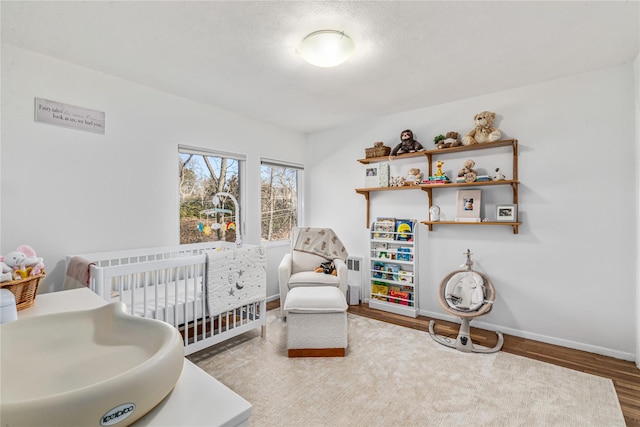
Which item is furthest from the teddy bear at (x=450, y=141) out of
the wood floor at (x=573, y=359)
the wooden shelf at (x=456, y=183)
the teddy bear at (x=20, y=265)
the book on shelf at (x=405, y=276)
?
the teddy bear at (x=20, y=265)

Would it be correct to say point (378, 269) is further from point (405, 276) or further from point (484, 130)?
point (484, 130)

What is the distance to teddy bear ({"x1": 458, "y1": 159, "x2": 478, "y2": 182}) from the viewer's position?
2.92m

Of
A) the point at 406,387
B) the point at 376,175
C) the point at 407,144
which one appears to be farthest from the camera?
the point at 376,175

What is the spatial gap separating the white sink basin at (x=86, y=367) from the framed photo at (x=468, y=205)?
9.55ft

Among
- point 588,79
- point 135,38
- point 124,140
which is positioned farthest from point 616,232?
point 124,140

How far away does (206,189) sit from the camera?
3395 mm

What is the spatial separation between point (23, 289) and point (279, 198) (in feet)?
10.4

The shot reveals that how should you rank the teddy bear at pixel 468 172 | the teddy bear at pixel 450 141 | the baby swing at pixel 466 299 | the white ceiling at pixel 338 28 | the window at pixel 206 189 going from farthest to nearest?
the window at pixel 206 189
the teddy bear at pixel 450 141
the teddy bear at pixel 468 172
the baby swing at pixel 466 299
the white ceiling at pixel 338 28

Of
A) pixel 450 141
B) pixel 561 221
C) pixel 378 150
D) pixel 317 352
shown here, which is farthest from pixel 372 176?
pixel 317 352

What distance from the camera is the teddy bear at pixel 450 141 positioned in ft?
10.00

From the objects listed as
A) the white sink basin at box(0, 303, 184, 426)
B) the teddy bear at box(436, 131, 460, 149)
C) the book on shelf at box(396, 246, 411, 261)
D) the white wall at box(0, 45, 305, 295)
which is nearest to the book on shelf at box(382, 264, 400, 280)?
the book on shelf at box(396, 246, 411, 261)

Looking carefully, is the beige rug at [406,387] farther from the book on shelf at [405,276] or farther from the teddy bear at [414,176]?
the teddy bear at [414,176]

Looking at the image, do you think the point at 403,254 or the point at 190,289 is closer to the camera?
the point at 190,289

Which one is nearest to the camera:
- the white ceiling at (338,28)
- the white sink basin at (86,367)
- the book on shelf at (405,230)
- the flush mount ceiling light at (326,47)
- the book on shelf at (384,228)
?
the white sink basin at (86,367)
